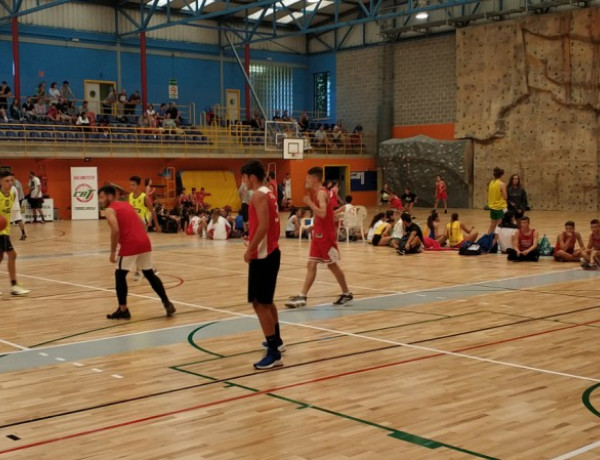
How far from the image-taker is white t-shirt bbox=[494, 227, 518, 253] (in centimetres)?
1645

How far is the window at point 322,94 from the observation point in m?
42.9

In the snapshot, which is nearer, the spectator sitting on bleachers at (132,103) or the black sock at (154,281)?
the black sock at (154,281)

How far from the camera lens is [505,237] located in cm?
1658

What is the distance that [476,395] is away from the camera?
621 cm

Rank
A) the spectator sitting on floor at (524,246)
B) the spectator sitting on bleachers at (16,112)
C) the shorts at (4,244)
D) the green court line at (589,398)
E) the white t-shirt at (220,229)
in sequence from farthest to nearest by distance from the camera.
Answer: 1. the spectator sitting on bleachers at (16,112)
2. the white t-shirt at (220,229)
3. the spectator sitting on floor at (524,246)
4. the shorts at (4,244)
5. the green court line at (589,398)

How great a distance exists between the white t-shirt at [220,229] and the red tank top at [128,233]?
11.9 meters

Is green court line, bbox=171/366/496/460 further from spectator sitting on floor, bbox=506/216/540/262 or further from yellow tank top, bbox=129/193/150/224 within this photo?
spectator sitting on floor, bbox=506/216/540/262

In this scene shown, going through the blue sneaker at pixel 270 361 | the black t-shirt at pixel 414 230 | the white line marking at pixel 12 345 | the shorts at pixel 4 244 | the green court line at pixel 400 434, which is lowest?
the green court line at pixel 400 434

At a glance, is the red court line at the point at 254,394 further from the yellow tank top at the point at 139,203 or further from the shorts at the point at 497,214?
the shorts at the point at 497,214

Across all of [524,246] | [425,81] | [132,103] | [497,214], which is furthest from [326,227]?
[425,81]

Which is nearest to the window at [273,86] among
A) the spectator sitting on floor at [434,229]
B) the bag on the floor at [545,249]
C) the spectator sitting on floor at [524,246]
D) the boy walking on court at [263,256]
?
the spectator sitting on floor at [434,229]

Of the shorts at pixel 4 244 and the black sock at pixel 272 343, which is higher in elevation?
the shorts at pixel 4 244

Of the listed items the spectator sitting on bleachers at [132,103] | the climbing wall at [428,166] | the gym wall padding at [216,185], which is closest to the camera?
the spectator sitting on bleachers at [132,103]

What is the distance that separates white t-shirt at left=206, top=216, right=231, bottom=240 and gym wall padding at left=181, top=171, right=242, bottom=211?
13.3 meters
